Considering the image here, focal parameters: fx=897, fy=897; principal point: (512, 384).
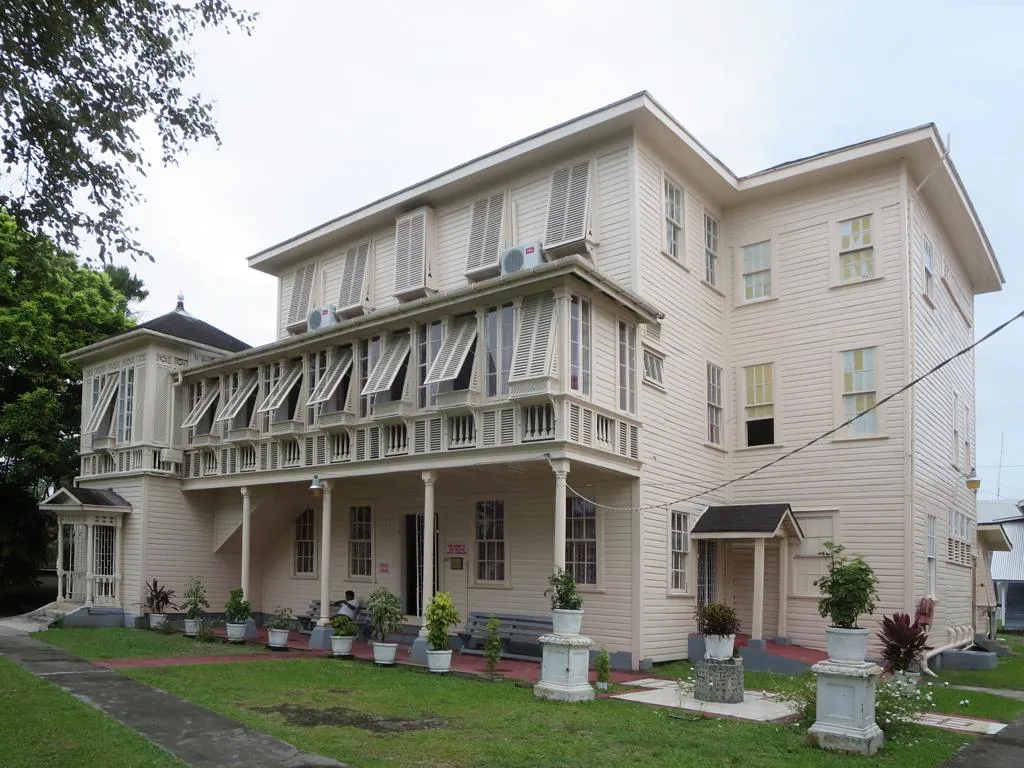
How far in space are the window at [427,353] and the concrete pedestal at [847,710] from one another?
9519mm

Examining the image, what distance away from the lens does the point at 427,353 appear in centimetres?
Result: 1788

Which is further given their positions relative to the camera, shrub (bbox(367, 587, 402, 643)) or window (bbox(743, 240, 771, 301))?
window (bbox(743, 240, 771, 301))

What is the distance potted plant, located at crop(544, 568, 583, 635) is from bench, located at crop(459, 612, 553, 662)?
3509 mm

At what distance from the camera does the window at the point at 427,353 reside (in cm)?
1775

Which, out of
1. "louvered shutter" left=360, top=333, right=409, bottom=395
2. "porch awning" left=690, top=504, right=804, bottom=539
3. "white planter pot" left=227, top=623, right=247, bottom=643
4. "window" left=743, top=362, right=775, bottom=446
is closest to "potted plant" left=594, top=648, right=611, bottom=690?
"porch awning" left=690, top=504, right=804, bottom=539

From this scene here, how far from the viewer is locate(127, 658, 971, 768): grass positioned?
9.09 m

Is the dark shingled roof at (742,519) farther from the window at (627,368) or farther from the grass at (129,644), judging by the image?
the grass at (129,644)

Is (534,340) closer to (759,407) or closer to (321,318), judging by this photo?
(759,407)

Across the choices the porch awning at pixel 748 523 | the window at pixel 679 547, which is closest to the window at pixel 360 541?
the window at pixel 679 547

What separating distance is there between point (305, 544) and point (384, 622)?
290 inches

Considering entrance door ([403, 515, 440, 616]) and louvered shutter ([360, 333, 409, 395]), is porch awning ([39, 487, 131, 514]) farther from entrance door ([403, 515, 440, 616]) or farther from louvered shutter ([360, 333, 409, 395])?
louvered shutter ([360, 333, 409, 395])

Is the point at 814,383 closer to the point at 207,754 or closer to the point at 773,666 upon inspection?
the point at 773,666

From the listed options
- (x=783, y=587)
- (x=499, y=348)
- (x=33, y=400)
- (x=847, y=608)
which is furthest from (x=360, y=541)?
(x=847, y=608)

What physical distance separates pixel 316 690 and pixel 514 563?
19.0ft
